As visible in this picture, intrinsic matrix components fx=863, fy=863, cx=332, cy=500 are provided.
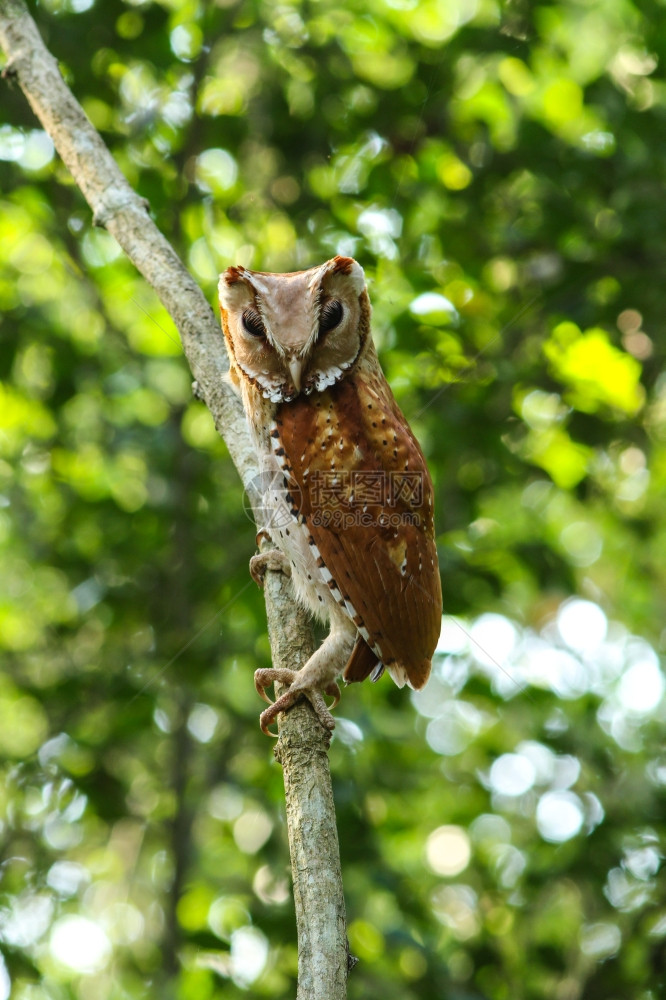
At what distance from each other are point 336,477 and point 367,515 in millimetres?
151

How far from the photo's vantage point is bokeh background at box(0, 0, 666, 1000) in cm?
364

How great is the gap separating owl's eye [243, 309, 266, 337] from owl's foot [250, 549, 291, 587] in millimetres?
686

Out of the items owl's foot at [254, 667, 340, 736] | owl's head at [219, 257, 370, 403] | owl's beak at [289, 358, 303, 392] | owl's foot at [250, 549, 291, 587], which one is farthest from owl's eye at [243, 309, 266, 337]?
owl's foot at [254, 667, 340, 736]

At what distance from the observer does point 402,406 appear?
12.7 feet

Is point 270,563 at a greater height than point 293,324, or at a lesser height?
lesser

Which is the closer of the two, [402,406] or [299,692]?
[299,692]

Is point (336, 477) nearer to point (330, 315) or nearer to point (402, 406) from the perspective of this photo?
point (330, 315)

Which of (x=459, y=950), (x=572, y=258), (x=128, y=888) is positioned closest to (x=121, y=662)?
(x=128, y=888)

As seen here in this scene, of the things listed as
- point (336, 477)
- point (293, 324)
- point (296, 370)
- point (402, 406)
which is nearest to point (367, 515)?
point (336, 477)

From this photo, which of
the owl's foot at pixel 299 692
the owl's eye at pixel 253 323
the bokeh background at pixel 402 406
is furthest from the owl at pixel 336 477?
the bokeh background at pixel 402 406

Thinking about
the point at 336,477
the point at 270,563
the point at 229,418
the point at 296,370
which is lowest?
the point at 270,563

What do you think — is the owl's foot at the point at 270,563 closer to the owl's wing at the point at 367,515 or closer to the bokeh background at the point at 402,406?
the owl's wing at the point at 367,515

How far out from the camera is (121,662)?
4301 mm

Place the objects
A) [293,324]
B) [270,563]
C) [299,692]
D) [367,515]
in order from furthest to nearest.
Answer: [270,563], [367,515], [293,324], [299,692]
